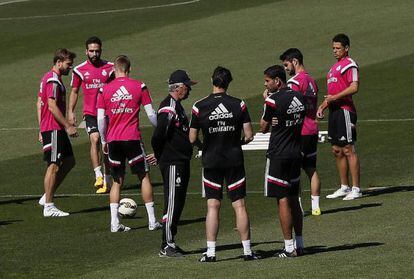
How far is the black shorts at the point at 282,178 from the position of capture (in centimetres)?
1734

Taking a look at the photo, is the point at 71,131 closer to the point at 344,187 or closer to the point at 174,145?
the point at 174,145

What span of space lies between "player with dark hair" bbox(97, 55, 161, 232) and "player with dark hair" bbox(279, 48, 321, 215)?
2.48 m

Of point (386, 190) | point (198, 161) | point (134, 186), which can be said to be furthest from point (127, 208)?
point (198, 161)

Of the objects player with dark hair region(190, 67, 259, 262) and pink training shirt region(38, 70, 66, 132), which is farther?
pink training shirt region(38, 70, 66, 132)

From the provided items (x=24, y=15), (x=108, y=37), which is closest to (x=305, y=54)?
(x=108, y=37)

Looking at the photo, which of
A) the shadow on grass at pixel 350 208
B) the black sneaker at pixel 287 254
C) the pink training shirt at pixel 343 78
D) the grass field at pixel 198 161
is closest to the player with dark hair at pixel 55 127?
the grass field at pixel 198 161

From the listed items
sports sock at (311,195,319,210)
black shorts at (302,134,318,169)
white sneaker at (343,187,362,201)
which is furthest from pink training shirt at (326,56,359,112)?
sports sock at (311,195,319,210)

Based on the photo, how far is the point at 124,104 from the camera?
1969cm

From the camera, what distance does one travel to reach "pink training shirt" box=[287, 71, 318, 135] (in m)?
20.8

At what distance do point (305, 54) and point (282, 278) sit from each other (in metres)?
24.5

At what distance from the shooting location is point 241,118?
17.3 meters

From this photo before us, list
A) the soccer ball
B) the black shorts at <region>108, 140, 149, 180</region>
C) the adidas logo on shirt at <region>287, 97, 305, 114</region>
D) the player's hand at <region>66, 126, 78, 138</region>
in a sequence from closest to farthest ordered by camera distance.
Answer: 1. the adidas logo on shirt at <region>287, 97, 305, 114</region>
2. the black shorts at <region>108, 140, 149, 180</region>
3. the soccer ball
4. the player's hand at <region>66, 126, 78, 138</region>

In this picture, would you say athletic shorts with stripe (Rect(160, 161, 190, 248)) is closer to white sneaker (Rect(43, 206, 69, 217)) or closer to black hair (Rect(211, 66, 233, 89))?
black hair (Rect(211, 66, 233, 89))

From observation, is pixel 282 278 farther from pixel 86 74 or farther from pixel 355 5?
pixel 355 5
